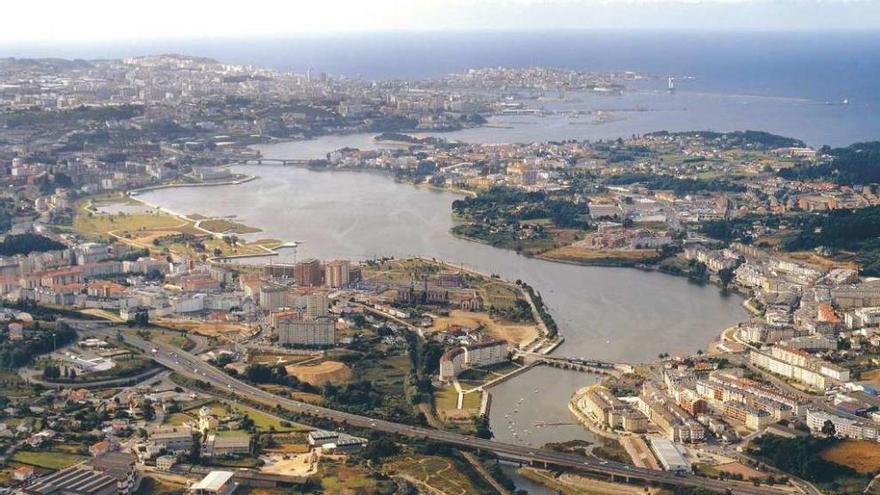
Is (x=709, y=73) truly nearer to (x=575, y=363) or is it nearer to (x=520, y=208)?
(x=520, y=208)

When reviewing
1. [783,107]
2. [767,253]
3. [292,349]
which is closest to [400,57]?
[783,107]

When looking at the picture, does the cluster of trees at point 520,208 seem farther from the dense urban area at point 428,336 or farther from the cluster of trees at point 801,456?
the cluster of trees at point 801,456

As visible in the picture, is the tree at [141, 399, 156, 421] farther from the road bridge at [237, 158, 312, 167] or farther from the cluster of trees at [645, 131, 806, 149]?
the cluster of trees at [645, 131, 806, 149]

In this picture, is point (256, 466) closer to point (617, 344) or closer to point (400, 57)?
point (617, 344)

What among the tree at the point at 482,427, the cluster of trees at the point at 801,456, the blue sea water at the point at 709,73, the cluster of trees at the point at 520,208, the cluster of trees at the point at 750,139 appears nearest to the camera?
the cluster of trees at the point at 801,456

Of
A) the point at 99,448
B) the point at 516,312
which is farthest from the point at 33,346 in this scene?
the point at 516,312

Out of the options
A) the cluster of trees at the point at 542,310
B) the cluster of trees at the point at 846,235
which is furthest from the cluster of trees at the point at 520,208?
the cluster of trees at the point at 542,310
